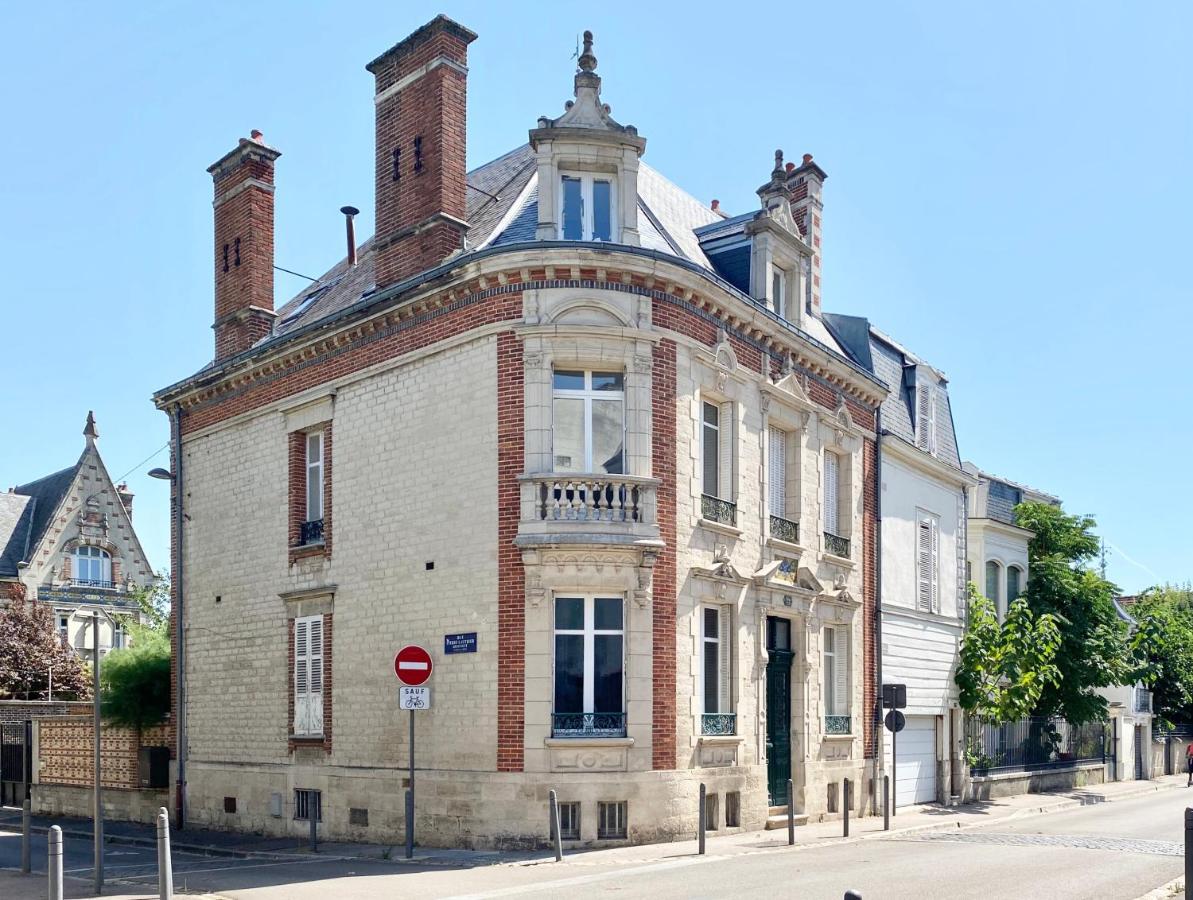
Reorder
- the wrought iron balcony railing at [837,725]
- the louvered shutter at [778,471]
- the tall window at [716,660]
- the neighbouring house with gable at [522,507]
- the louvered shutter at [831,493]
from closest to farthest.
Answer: the neighbouring house with gable at [522,507], the tall window at [716,660], the louvered shutter at [778,471], the wrought iron balcony railing at [837,725], the louvered shutter at [831,493]

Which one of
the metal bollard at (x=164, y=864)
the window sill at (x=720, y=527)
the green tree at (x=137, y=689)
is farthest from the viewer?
the green tree at (x=137, y=689)

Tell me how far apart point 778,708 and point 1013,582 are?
1355 cm

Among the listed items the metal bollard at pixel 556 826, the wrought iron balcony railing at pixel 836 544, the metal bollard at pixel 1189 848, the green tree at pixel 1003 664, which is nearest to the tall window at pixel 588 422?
the metal bollard at pixel 556 826

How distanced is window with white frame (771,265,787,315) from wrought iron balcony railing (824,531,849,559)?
14.0 feet

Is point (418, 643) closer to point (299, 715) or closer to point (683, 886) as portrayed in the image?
point (299, 715)

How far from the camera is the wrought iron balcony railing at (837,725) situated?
22708mm

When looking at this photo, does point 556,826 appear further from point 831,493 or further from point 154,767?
point 154,767

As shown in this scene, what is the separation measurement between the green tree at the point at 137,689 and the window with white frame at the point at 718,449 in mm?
12098

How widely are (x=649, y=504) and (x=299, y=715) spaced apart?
24.1 ft

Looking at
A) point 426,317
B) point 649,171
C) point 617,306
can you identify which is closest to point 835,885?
point 617,306

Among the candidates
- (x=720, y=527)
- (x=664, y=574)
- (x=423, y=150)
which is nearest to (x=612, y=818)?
(x=664, y=574)

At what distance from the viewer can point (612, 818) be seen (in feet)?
56.4

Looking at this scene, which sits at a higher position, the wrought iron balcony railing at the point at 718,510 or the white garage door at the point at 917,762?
the wrought iron balcony railing at the point at 718,510

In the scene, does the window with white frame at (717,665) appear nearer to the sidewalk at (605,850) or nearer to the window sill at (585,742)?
the sidewalk at (605,850)
